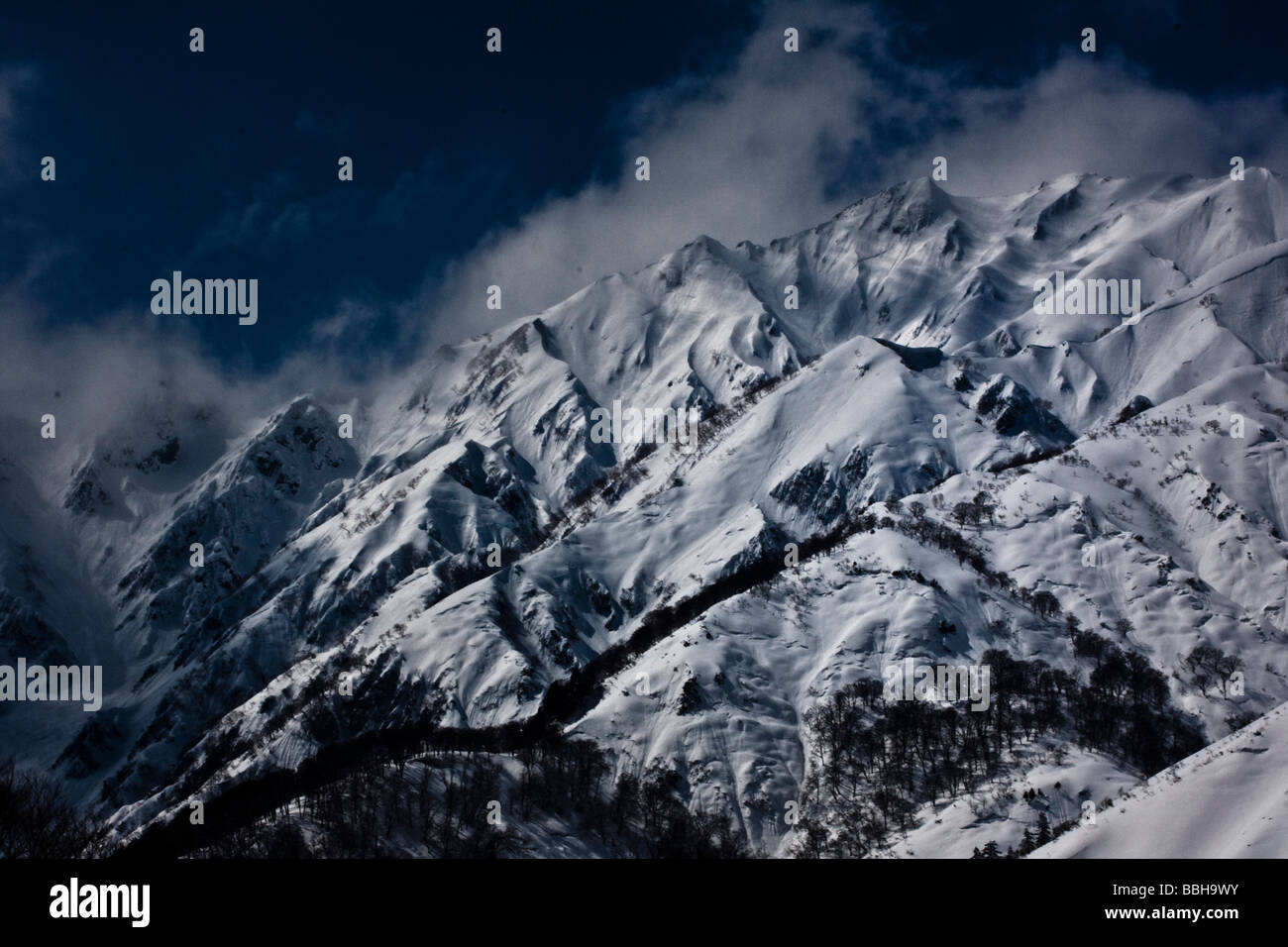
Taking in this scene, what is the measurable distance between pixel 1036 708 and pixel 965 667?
22738 mm

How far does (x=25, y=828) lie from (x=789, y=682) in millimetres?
159663

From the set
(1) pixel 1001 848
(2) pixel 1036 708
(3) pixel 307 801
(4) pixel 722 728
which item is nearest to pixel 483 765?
(3) pixel 307 801

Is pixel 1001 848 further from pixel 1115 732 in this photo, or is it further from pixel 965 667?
pixel 965 667

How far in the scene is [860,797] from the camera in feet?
497
